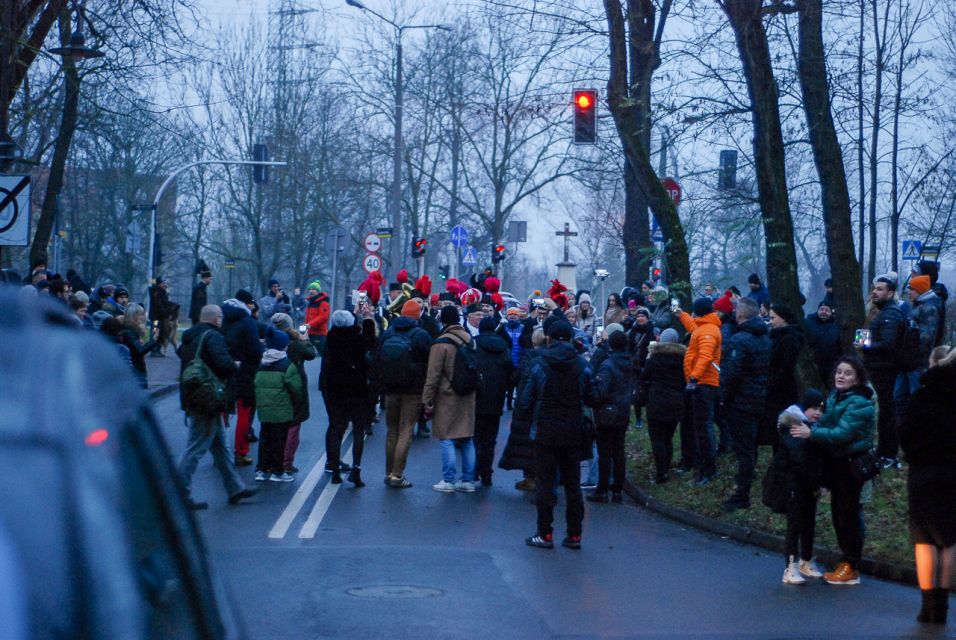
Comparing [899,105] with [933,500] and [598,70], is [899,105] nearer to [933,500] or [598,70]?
[598,70]

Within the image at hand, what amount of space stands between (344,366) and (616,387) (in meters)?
2.91

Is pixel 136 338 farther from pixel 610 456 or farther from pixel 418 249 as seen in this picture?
pixel 418 249

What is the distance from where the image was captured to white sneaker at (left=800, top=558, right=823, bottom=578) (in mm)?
9555

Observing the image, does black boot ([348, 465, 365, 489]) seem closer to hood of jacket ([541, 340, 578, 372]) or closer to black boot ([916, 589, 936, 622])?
hood of jacket ([541, 340, 578, 372])

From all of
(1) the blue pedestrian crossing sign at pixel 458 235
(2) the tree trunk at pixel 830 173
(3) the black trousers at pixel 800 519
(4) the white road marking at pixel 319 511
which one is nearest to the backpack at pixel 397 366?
(4) the white road marking at pixel 319 511

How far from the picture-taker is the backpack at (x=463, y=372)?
44.9ft

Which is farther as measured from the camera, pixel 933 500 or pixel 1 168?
pixel 1 168

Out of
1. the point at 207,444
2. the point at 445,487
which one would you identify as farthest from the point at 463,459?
the point at 207,444

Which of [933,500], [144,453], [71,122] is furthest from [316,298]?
[144,453]

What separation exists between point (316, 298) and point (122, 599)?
71.0 feet

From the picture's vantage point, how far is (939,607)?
8102 millimetres

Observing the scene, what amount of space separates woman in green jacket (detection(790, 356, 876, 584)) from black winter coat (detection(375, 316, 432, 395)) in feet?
18.0

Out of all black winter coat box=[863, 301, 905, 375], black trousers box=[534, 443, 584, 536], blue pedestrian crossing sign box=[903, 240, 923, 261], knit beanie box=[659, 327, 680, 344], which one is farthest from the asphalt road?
blue pedestrian crossing sign box=[903, 240, 923, 261]

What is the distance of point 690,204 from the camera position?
17938 mm
